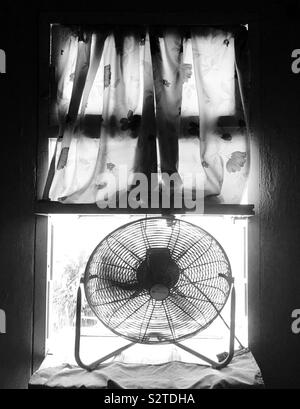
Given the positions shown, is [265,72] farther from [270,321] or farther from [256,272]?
[270,321]

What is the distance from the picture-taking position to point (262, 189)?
1.87m

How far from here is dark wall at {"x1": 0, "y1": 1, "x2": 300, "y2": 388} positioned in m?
1.82

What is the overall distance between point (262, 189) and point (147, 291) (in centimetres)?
75

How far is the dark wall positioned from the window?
0.12 m

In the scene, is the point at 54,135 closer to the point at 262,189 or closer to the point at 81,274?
the point at 81,274

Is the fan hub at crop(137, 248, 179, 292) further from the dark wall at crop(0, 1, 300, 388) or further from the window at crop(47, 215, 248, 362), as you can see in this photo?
the dark wall at crop(0, 1, 300, 388)

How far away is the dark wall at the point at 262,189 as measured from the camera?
182 cm

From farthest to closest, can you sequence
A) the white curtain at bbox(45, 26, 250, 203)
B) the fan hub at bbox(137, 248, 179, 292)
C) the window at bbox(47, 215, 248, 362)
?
1. the window at bbox(47, 215, 248, 362)
2. the white curtain at bbox(45, 26, 250, 203)
3. the fan hub at bbox(137, 248, 179, 292)

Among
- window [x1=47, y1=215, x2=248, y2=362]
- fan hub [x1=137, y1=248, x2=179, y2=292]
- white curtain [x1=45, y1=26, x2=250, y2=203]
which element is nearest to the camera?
fan hub [x1=137, y1=248, x2=179, y2=292]

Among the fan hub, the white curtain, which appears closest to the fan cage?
the fan hub

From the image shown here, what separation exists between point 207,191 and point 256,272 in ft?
1.44

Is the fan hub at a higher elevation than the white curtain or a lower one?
lower
